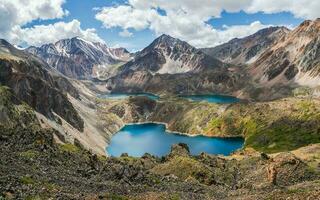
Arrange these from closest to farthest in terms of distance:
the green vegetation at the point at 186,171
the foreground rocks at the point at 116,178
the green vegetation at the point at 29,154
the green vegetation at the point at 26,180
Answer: the green vegetation at the point at 26,180
the foreground rocks at the point at 116,178
the green vegetation at the point at 29,154
the green vegetation at the point at 186,171

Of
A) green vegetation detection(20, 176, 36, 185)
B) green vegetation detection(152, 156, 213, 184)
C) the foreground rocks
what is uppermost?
green vegetation detection(152, 156, 213, 184)

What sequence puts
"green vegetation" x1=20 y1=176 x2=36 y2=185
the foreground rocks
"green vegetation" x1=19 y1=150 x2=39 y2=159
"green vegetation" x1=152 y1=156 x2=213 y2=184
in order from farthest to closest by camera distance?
"green vegetation" x1=152 y1=156 x2=213 y2=184, "green vegetation" x1=19 y1=150 x2=39 y2=159, the foreground rocks, "green vegetation" x1=20 y1=176 x2=36 y2=185

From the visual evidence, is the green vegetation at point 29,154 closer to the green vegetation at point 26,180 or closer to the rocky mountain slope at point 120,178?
the rocky mountain slope at point 120,178

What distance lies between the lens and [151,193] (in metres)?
54.0

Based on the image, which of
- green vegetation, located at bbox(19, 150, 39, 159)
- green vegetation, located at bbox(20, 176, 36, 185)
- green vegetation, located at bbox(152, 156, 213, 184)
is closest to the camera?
green vegetation, located at bbox(20, 176, 36, 185)

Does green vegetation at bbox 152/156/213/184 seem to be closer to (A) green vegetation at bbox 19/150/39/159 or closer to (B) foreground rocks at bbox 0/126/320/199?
(B) foreground rocks at bbox 0/126/320/199

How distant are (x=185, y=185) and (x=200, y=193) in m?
5.24

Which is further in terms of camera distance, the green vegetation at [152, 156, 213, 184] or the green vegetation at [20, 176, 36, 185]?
the green vegetation at [152, 156, 213, 184]

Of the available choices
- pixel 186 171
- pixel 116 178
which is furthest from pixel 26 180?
pixel 186 171

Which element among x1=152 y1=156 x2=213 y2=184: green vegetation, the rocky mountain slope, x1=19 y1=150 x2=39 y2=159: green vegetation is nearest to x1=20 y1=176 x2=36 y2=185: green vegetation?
the rocky mountain slope

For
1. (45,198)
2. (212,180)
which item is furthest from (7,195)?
(212,180)

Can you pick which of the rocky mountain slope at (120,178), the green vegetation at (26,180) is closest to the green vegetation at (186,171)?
the rocky mountain slope at (120,178)

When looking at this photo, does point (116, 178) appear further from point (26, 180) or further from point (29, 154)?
point (26, 180)

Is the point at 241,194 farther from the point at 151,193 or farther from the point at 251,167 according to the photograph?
the point at 251,167
